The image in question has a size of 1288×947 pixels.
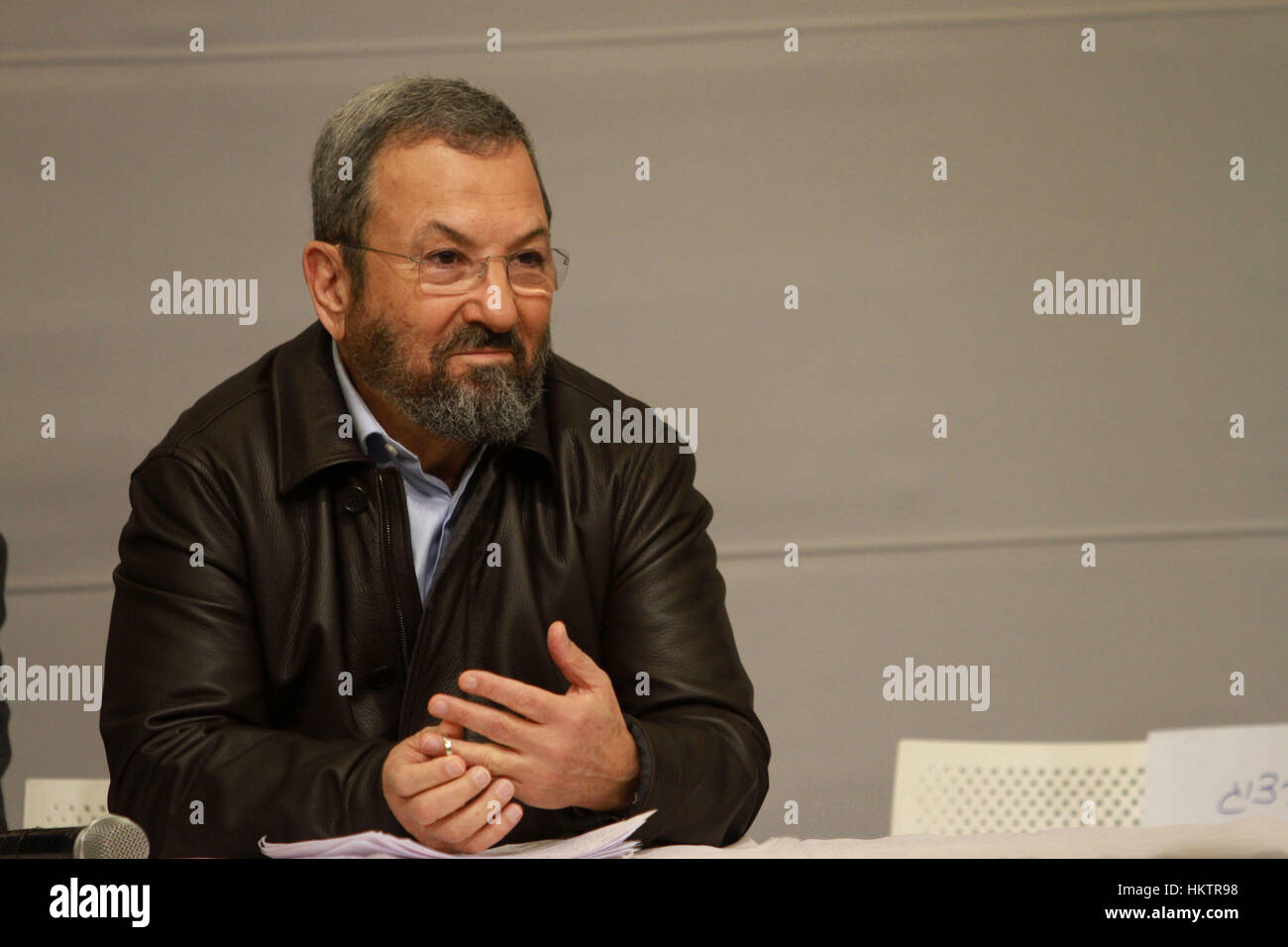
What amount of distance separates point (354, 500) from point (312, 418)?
137 millimetres

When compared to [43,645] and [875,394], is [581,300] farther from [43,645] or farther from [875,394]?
[43,645]

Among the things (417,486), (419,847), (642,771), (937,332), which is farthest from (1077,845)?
(937,332)

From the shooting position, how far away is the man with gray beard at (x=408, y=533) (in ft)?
5.92

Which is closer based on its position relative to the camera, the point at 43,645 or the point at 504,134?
the point at 504,134

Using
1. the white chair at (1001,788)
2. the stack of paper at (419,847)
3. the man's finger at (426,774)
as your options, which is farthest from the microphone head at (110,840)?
the white chair at (1001,788)

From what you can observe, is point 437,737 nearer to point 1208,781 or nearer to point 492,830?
point 492,830

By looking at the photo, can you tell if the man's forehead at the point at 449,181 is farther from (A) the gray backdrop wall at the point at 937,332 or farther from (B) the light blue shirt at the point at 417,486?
(A) the gray backdrop wall at the point at 937,332

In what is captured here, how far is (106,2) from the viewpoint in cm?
315

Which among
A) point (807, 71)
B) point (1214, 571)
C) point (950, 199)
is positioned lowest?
point (1214, 571)

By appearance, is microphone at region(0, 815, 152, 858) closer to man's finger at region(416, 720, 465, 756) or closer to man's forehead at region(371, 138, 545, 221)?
man's finger at region(416, 720, 465, 756)

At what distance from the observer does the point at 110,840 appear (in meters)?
1.31
